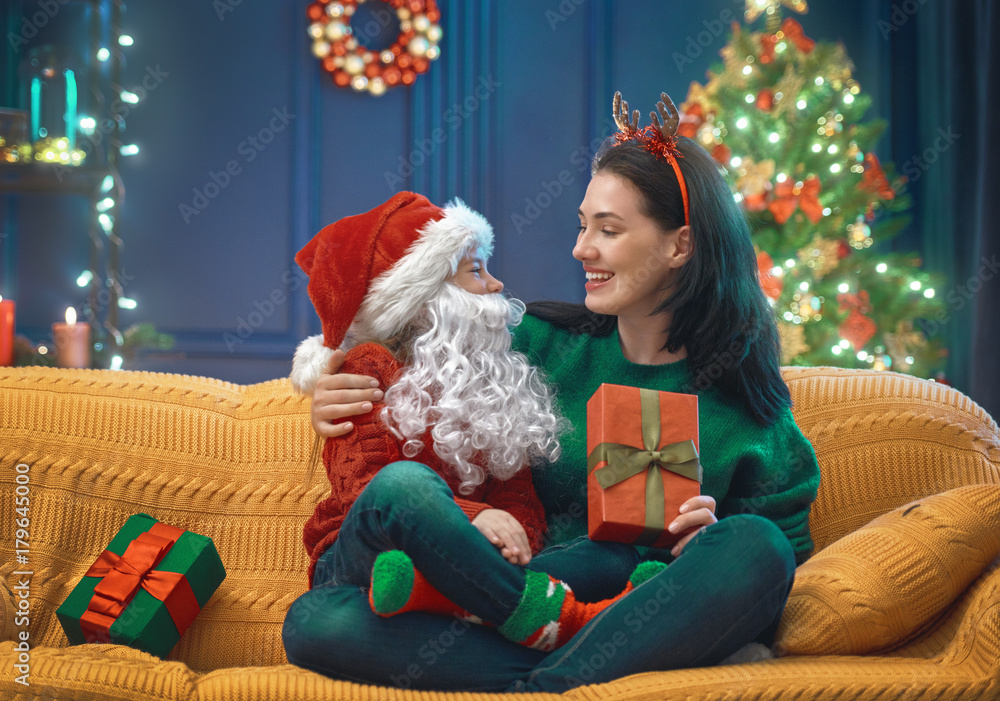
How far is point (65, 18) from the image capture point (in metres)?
3.58

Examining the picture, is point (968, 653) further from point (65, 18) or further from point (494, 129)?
point (65, 18)

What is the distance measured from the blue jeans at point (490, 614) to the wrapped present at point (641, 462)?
0.10 metres

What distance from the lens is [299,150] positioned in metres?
3.95

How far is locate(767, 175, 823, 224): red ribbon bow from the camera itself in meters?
3.33

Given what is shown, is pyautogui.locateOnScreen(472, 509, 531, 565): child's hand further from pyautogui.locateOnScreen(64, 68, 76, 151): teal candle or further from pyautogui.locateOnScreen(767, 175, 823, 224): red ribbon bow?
pyautogui.locateOnScreen(64, 68, 76, 151): teal candle

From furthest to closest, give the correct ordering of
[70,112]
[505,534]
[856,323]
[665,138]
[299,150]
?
[299,150]
[856,323]
[70,112]
[665,138]
[505,534]

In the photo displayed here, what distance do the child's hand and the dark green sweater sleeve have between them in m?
0.51

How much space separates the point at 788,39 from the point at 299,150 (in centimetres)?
221

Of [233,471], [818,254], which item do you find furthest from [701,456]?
[818,254]

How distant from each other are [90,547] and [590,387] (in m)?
1.14

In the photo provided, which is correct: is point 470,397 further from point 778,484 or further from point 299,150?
point 299,150

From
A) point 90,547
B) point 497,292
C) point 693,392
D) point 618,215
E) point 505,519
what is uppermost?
point 618,215

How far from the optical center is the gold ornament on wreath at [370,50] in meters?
3.87

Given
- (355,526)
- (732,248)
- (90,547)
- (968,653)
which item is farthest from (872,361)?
(90,547)
